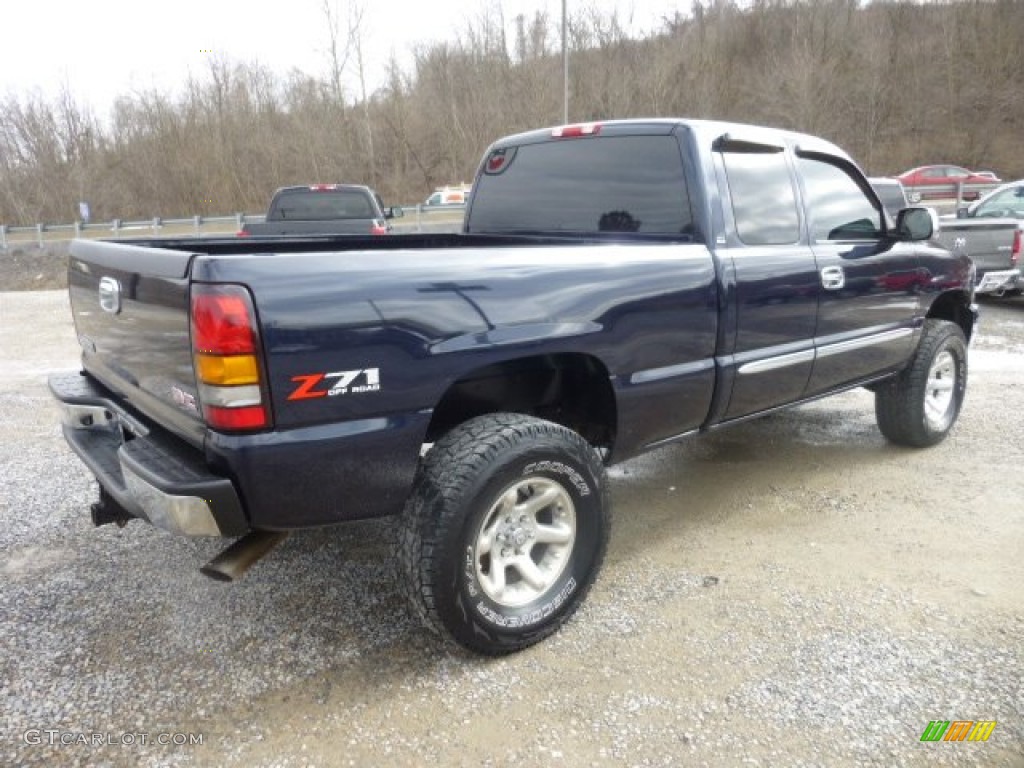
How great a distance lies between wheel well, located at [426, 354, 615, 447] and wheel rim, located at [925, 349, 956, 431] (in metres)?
2.78

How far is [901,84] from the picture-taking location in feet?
153

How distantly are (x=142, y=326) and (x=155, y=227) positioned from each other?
74.3ft

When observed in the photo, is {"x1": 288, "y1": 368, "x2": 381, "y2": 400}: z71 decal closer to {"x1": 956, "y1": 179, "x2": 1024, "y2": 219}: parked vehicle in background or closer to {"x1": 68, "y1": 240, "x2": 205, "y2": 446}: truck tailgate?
{"x1": 68, "y1": 240, "x2": 205, "y2": 446}: truck tailgate

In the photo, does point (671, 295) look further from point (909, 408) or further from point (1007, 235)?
point (1007, 235)

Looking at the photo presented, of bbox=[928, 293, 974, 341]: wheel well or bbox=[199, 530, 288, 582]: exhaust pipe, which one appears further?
bbox=[928, 293, 974, 341]: wheel well

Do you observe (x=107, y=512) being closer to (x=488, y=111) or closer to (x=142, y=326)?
(x=142, y=326)

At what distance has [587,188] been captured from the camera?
362 centimetres

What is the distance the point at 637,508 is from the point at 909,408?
195 centimetres

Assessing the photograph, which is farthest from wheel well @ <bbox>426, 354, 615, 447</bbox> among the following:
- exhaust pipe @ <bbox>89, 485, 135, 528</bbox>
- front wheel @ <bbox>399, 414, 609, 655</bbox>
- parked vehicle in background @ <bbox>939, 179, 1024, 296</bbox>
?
parked vehicle in background @ <bbox>939, 179, 1024, 296</bbox>

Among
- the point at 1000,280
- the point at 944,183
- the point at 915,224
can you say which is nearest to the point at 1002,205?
the point at 1000,280

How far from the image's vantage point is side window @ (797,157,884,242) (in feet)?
12.7

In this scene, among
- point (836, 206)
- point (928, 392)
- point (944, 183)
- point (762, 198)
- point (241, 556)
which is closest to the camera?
point (241, 556)

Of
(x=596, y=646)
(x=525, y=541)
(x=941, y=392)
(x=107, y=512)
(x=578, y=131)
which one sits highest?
(x=578, y=131)

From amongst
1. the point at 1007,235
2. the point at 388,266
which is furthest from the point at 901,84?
the point at 388,266
